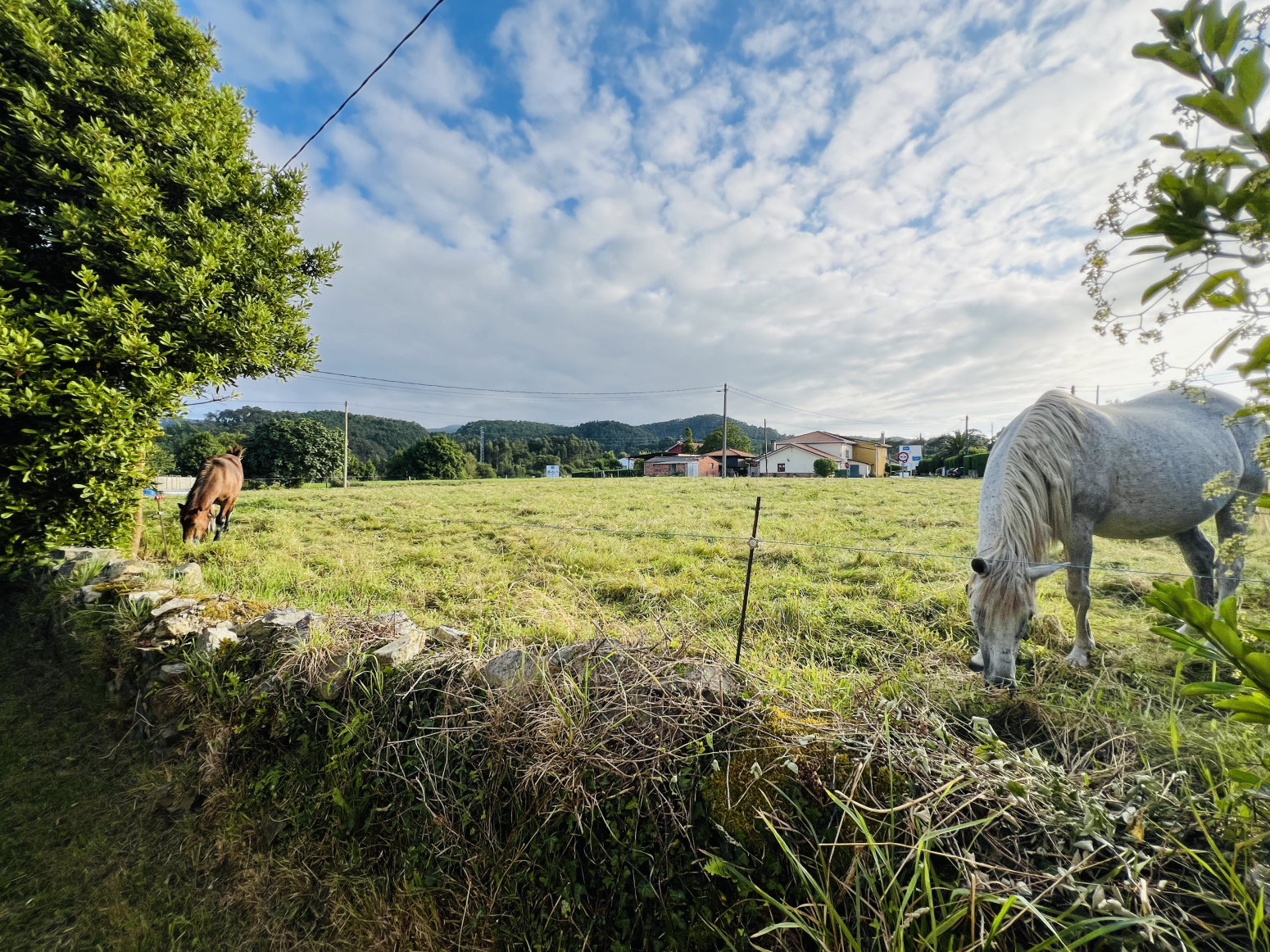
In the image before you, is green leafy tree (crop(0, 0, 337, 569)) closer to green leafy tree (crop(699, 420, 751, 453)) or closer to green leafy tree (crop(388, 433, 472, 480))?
green leafy tree (crop(388, 433, 472, 480))

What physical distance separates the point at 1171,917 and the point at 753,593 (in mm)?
3392

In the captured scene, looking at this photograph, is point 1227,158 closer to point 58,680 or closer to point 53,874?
point 53,874

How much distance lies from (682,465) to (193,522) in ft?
164

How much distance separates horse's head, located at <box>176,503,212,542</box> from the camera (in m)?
6.33

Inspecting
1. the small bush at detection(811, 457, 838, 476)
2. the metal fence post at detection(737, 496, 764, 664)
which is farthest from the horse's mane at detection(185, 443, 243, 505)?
the small bush at detection(811, 457, 838, 476)

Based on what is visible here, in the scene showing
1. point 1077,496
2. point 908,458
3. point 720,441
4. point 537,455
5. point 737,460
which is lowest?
point 1077,496

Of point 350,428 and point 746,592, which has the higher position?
point 350,428

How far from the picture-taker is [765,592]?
448 centimetres

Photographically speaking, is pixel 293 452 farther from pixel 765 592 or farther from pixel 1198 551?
pixel 1198 551

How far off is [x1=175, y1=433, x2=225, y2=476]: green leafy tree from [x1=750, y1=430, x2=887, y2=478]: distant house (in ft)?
154

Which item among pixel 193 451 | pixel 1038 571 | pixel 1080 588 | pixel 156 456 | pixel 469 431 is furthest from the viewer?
pixel 469 431

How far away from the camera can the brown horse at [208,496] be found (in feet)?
20.9

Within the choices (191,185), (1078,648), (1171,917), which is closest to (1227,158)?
(1171,917)

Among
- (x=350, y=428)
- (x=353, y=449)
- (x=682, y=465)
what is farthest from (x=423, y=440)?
(x=682, y=465)
